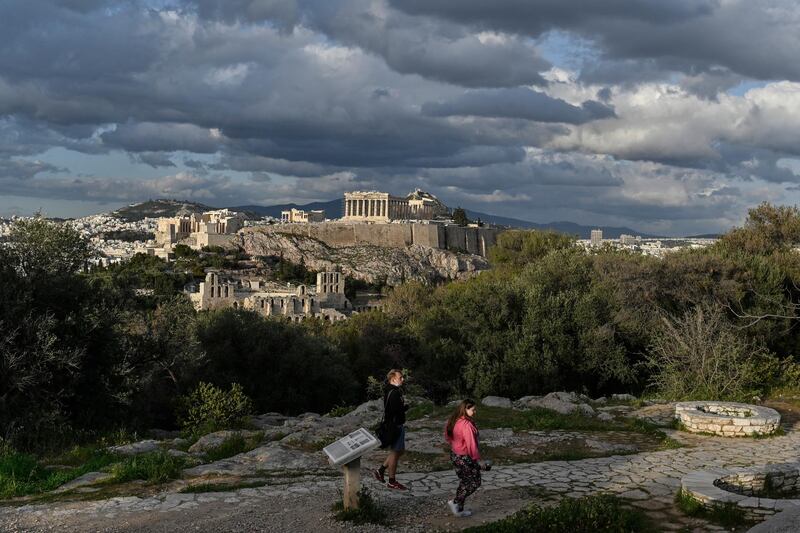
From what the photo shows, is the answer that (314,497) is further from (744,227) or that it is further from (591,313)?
(744,227)

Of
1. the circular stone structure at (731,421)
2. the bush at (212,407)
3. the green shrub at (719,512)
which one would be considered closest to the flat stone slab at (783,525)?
the green shrub at (719,512)

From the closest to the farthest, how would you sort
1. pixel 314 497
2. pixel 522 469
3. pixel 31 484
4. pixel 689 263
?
pixel 314 497 → pixel 31 484 → pixel 522 469 → pixel 689 263

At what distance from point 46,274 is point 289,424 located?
18.3 feet

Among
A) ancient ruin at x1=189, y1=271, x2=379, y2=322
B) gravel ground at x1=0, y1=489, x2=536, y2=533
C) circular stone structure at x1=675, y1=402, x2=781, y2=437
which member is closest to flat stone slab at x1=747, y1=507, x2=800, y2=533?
gravel ground at x1=0, y1=489, x2=536, y2=533

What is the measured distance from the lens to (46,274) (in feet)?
43.6

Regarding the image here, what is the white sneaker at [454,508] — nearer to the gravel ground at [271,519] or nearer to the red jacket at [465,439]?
the gravel ground at [271,519]

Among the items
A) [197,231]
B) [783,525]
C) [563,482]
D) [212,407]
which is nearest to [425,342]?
[212,407]

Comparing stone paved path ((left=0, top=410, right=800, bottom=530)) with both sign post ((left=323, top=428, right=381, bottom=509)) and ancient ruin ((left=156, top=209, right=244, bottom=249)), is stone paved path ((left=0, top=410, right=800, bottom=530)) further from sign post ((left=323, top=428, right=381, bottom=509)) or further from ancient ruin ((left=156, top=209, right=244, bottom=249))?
ancient ruin ((left=156, top=209, right=244, bottom=249))

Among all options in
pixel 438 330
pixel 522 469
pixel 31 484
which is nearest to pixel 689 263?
pixel 438 330

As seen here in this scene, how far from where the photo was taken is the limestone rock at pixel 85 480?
7.82 m

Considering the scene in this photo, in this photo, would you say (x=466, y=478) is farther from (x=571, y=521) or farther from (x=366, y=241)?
(x=366, y=241)

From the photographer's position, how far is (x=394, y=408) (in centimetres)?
732

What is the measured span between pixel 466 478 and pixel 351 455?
1199 millimetres

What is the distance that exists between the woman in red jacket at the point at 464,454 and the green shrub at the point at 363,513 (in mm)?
687
